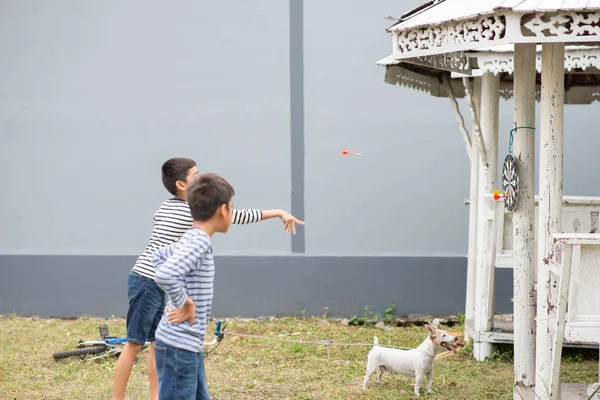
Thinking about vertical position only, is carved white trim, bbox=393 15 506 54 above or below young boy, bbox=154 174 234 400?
above

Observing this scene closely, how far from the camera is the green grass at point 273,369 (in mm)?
5988

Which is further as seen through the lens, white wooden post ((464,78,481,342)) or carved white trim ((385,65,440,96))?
white wooden post ((464,78,481,342))

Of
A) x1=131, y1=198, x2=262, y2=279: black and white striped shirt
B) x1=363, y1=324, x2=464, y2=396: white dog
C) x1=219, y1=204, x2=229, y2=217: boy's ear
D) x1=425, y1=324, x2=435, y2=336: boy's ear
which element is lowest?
x1=363, y1=324, x2=464, y2=396: white dog

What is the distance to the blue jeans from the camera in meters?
3.76

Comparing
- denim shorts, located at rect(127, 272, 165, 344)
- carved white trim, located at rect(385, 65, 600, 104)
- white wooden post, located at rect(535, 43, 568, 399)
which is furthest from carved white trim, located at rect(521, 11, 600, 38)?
carved white trim, located at rect(385, 65, 600, 104)

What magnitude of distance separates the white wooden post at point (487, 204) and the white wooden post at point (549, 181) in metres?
2.00

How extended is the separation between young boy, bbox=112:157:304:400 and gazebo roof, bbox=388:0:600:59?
4.17 feet

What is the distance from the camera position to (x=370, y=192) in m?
8.76

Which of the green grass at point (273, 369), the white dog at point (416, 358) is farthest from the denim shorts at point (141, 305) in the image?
the white dog at point (416, 358)

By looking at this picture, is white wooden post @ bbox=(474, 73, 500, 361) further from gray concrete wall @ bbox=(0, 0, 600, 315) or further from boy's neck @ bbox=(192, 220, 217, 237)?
boy's neck @ bbox=(192, 220, 217, 237)

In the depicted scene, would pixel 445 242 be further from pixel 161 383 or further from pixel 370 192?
pixel 161 383

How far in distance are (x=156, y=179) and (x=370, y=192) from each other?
7.15 ft

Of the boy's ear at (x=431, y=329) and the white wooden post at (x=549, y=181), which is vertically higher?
the white wooden post at (x=549, y=181)

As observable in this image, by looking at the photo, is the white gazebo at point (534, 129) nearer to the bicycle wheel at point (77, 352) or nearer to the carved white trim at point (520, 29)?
the carved white trim at point (520, 29)
